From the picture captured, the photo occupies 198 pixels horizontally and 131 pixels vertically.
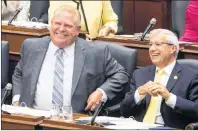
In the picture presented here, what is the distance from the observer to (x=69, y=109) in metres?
3.26

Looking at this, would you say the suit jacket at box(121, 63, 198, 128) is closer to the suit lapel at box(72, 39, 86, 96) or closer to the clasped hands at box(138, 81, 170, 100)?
the clasped hands at box(138, 81, 170, 100)

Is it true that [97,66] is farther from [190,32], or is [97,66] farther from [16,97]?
[190,32]

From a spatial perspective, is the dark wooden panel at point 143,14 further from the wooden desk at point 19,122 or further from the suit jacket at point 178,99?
the wooden desk at point 19,122

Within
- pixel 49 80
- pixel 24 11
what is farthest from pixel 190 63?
pixel 24 11

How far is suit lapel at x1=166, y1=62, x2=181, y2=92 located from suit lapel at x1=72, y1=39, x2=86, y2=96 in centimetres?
57

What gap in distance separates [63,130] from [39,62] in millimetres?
938

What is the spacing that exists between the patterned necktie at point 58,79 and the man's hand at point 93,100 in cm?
19

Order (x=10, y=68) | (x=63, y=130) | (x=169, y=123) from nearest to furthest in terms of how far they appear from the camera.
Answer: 1. (x=63, y=130)
2. (x=169, y=123)
3. (x=10, y=68)

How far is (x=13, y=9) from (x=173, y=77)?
2.37m

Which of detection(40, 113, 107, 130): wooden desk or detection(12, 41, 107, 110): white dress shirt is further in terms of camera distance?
detection(12, 41, 107, 110): white dress shirt

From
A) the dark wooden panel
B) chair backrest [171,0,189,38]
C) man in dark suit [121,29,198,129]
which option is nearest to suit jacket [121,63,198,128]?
man in dark suit [121,29,198,129]

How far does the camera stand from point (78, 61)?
3.80 meters

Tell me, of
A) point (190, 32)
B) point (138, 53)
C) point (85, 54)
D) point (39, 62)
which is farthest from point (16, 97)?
point (190, 32)

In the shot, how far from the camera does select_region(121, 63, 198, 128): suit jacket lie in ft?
11.3
